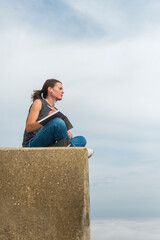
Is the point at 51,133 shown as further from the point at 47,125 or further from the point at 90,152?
the point at 90,152

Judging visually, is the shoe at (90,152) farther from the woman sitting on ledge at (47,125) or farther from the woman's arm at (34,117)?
the woman's arm at (34,117)

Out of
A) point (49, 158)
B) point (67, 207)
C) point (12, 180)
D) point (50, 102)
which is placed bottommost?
point (67, 207)

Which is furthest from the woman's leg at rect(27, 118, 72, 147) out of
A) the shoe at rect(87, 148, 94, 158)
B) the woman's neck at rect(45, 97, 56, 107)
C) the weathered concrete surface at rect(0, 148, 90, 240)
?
Result: the woman's neck at rect(45, 97, 56, 107)

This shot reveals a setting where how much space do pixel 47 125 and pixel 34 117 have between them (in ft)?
1.20

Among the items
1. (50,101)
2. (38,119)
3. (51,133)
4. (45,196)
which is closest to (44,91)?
(50,101)

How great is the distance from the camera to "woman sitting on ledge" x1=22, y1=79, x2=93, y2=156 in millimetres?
4391

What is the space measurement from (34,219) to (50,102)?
196 cm

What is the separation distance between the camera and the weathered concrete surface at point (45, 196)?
3.70m

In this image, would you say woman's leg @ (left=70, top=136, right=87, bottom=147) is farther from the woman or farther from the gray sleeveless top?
the gray sleeveless top

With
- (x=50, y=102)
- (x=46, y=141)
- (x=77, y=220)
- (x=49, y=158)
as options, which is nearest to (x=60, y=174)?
(x=49, y=158)

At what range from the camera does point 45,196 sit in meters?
3.73

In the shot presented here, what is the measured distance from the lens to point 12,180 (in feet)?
12.4

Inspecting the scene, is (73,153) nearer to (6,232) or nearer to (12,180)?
(12,180)

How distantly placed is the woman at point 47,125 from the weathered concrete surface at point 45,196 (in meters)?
0.62
